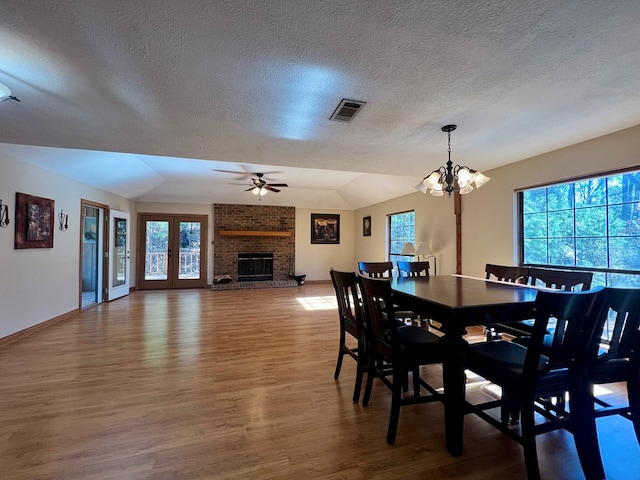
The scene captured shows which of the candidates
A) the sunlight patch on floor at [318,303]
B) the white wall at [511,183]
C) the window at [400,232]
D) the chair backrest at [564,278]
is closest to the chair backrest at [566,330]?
the chair backrest at [564,278]

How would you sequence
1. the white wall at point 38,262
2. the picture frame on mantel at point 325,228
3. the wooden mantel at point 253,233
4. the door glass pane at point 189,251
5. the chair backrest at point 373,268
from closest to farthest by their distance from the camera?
the chair backrest at point 373,268 → the white wall at point 38,262 → the door glass pane at point 189,251 → the wooden mantel at point 253,233 → the picture frame on mantel at point 325,228

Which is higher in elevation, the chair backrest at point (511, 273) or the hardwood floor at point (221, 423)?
the chair backrest at point (511, 273)

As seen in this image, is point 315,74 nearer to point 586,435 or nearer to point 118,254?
point 586,435

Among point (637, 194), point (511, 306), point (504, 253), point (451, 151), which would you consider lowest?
point (511, 306)

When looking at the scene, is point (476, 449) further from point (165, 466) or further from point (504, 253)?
point (504, 253)

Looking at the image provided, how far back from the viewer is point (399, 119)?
7.91ft

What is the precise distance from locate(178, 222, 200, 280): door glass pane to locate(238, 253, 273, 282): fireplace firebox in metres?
1.16

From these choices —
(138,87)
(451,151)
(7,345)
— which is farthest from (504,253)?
Result: (7,345)

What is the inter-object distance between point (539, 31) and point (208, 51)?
1.69 metres

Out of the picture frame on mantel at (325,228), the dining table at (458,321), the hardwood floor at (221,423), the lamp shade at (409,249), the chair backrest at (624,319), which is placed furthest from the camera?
the picture frame on mantel at (325,228)

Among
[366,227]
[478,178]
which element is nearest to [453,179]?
[478,178]

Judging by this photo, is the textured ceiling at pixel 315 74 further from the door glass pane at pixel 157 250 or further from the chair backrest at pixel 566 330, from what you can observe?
the door glass pane at pixel 157 250

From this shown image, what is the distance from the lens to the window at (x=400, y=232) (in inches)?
246

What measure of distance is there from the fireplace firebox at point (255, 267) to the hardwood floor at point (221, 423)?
4.72m
